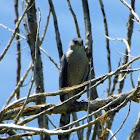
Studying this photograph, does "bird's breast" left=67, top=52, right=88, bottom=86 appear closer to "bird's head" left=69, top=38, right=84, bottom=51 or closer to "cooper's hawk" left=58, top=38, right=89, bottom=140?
"cooper's hawk" left=58, top=38, right=89, bottom=140

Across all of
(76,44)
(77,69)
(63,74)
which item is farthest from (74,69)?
(76,44)

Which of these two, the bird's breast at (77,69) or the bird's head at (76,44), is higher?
the bird's head at (76,44)

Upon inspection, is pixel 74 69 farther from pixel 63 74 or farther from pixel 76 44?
pixel 76 44

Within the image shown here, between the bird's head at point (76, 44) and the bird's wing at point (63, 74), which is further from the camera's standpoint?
the bird's head at point (76, 44)

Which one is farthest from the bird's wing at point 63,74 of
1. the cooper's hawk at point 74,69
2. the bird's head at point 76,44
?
the bird's head at point 76,44

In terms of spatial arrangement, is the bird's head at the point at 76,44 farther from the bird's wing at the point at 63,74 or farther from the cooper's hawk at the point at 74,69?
the bird's wing at the point at 63,74

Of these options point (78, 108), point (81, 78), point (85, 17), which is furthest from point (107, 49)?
point (81, 78)

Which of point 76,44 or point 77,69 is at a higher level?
point 76,44

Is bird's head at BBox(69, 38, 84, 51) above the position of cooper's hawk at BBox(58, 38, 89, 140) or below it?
above

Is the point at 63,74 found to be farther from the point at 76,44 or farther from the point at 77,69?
the point at 76,44

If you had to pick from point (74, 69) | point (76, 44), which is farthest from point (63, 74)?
point (76, 44)

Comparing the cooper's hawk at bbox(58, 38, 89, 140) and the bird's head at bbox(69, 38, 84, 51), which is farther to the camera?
the bird's head at bbox(69, 38, 84, 51)

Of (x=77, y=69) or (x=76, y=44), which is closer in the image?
(x=77, y=69)

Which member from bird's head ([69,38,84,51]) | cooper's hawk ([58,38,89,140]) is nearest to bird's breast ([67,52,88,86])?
cooper's hawk ([58,38,89,140])
